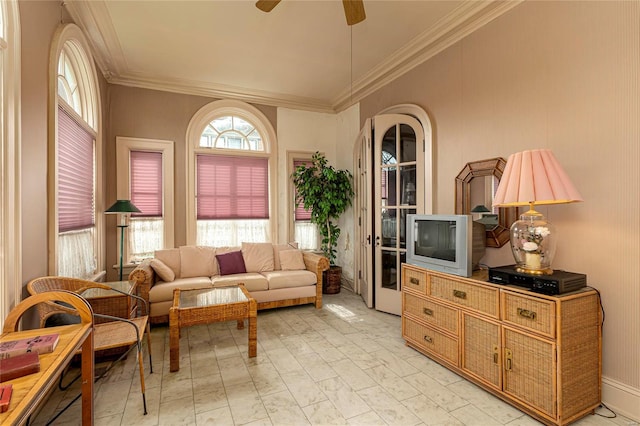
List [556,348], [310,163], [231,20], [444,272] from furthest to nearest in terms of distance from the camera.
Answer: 1. [310,163]
2. [231,20]
3. [444,272]
4. [556,348]

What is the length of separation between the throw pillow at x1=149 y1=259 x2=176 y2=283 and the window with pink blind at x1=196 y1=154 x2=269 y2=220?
1.17 m

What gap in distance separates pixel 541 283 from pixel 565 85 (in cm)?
151

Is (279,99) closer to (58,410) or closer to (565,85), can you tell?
(565,85)

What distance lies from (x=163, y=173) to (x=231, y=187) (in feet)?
3.21

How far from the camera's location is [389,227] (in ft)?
12.9

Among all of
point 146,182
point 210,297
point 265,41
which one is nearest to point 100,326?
point 210,297

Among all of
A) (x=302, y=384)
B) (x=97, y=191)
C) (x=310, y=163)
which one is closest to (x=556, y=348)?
(x=302, y=384)

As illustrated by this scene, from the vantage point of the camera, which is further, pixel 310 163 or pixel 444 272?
pixel 310 163

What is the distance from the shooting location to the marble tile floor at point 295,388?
1972mm

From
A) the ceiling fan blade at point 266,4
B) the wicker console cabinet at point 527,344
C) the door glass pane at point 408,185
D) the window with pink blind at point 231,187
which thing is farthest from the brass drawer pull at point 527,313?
the window with pink blind at point 231,187

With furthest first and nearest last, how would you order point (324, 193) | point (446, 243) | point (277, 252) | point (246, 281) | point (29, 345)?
point (324, 193) → point (277, 252) → point (246, 281) → point (446, 243) → point (29, 345)

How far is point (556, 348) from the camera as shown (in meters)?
1.83

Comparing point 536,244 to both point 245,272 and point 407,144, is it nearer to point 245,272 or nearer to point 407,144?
point 407,144

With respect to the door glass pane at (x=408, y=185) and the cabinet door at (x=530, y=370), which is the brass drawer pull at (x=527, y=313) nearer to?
the cabinet door at (x=530, y=370)
